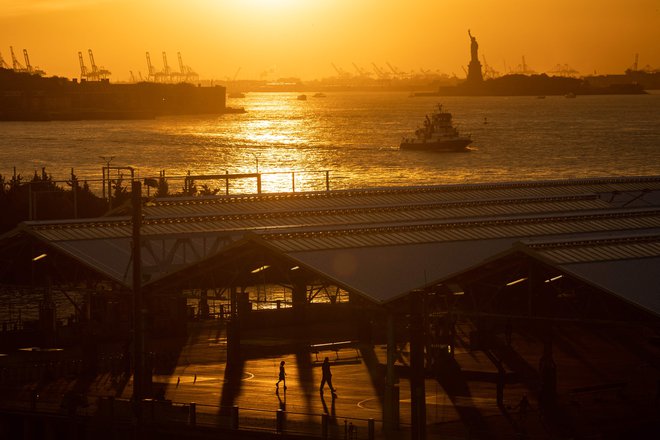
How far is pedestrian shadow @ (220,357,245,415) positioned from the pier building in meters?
0.07

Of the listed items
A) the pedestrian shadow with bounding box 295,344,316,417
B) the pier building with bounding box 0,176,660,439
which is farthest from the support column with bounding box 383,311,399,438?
the pedestrian shadow with bounding box 295,344,316,417

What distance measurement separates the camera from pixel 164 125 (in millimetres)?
198375

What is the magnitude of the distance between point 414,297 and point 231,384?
24.2ft

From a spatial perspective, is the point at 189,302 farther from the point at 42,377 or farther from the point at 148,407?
the point at 148,407

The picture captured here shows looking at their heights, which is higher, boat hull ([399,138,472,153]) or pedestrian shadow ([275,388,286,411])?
pedestrian shadow ([275,388,286,411])

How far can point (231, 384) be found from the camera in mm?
25500

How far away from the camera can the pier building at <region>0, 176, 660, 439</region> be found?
2273cm

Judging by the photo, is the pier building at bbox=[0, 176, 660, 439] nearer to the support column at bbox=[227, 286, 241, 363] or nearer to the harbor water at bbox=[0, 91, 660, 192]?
the support column at bbox=[227, 286, 241, 363]

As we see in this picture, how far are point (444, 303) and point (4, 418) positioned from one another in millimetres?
7889

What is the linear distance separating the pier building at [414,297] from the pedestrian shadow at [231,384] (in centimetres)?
7

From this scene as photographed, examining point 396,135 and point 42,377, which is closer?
point 42,377

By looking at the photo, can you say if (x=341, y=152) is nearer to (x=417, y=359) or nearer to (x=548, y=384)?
(x=548, y=384)

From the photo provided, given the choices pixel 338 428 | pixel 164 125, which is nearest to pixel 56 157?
pixel 164 125

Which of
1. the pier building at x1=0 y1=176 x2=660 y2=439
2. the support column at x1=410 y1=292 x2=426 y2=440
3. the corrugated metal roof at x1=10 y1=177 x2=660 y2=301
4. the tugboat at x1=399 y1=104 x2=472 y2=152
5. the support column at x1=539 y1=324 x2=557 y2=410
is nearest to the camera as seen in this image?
the support column at x1=410 y1=292 x2=426 y2=440
